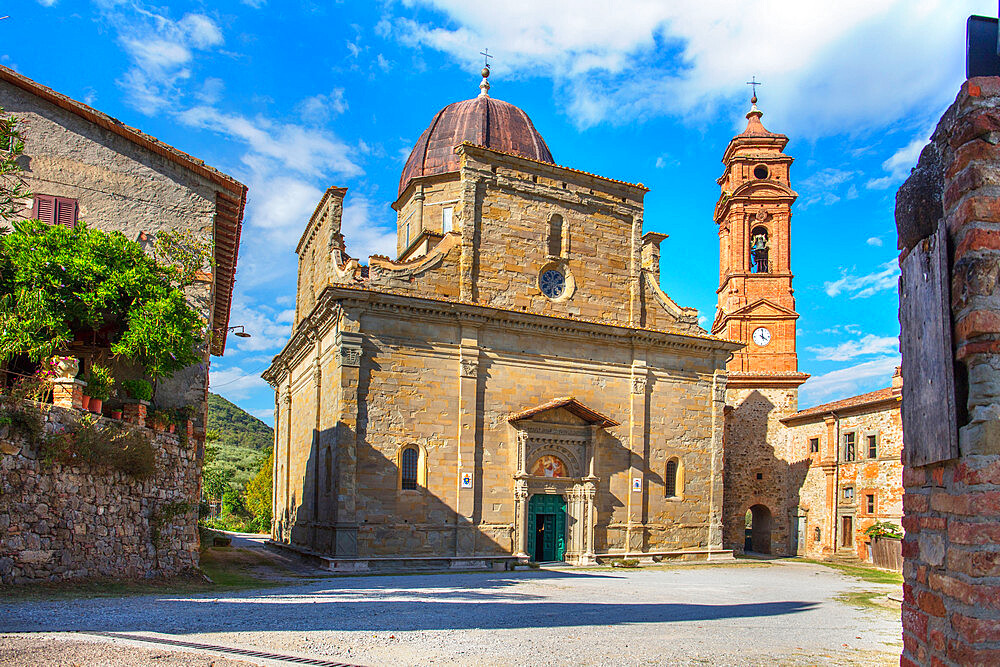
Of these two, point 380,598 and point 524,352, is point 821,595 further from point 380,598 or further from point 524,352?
point 524,352

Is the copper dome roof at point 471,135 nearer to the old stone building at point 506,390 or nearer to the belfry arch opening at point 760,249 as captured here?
the old stone building at point 506,390

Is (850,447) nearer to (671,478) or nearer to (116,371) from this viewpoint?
(671,478)

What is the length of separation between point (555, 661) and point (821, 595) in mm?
11569

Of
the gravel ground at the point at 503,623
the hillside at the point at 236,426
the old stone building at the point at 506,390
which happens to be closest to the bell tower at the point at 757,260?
the old stone building at the point at 506,390

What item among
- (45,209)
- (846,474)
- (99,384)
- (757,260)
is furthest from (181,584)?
(757,260)

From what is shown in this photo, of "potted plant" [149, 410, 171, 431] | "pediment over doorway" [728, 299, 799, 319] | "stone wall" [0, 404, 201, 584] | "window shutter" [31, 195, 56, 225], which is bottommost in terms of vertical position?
"stone wall" [0, 404, 201, 584]

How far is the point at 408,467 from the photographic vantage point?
23.6 meters

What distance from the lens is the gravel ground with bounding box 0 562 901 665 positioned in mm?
8734

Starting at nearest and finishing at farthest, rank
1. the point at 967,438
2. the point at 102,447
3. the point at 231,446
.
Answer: the point at 967,438
the point at 102,447
the point at 231,446

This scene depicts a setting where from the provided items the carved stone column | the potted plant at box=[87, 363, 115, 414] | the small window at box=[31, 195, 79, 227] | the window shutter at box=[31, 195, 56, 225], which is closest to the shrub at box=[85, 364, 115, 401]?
the potted plant at box=[87, 363, 115, 414]

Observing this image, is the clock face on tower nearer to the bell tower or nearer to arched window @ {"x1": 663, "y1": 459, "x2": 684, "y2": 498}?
the bell tower

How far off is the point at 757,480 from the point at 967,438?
33.6 meters

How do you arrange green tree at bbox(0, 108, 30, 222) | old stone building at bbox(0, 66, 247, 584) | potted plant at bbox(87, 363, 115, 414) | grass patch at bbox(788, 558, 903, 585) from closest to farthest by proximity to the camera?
old stone building at bbox(0, 66, 247, 584) → green tree at bbox(0, 108, 30, 222) → potted plant at bbox(87, 363, 115, 414) → grass patch at bbox(788, 558, 903, 585)

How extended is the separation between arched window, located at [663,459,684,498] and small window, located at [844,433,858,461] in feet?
27.9
